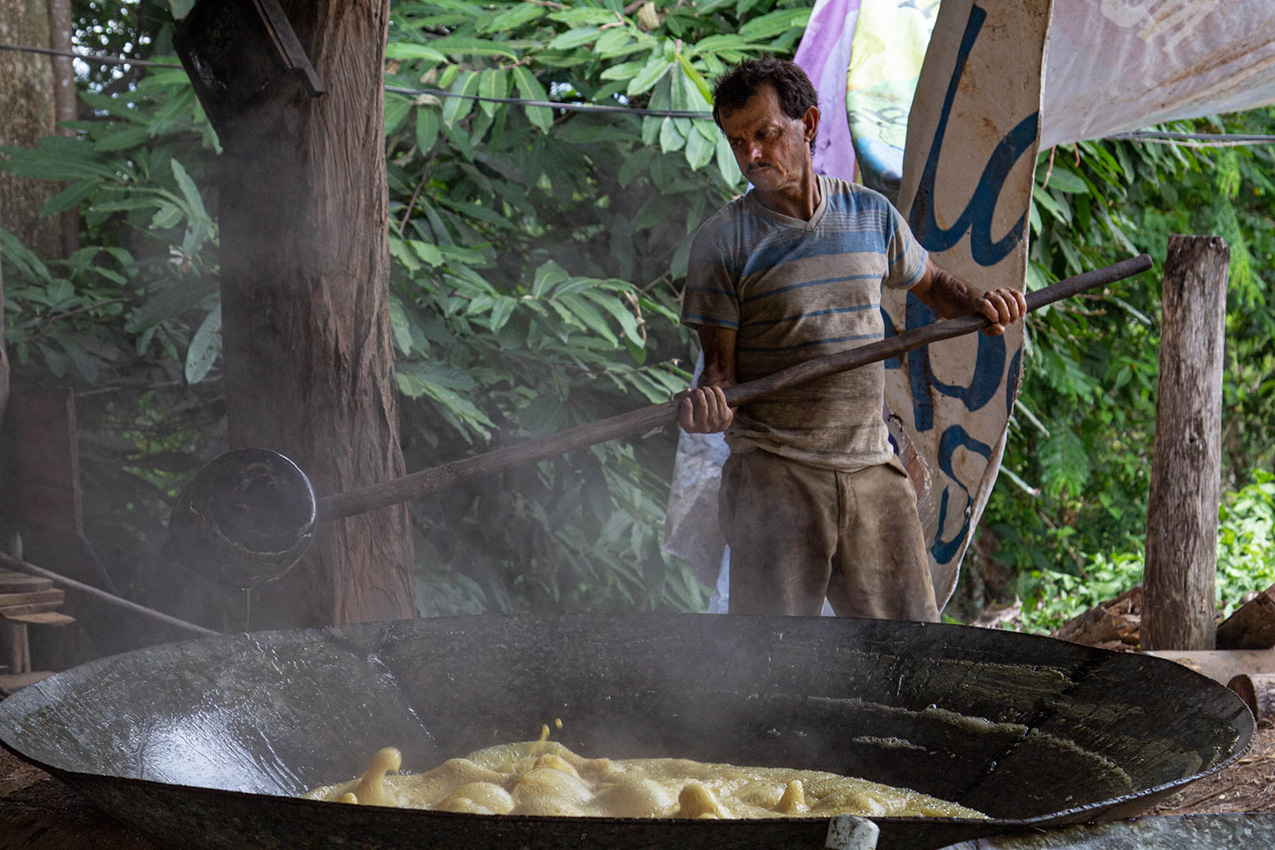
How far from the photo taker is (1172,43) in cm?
299

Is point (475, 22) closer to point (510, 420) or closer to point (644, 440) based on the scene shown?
point (510, 420)

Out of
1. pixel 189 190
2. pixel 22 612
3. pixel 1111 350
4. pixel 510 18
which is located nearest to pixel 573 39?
pixel 510 18

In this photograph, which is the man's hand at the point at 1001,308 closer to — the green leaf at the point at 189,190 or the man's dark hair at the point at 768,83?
the man's dark hair at the point at 768,83

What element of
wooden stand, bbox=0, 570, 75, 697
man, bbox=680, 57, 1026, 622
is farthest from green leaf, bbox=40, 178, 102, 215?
man, bbox=680, 57, 1026, 622

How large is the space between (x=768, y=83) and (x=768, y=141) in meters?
0.12

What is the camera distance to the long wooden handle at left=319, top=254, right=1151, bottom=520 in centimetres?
206

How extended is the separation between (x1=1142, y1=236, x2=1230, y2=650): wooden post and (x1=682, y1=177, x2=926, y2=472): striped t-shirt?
5.97 ft

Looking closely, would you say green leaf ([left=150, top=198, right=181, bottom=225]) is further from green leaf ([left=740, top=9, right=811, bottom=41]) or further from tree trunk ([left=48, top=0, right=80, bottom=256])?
green leaf ([left=740, top=9, right=811, bottom=41])

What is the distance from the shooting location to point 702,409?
2.20m

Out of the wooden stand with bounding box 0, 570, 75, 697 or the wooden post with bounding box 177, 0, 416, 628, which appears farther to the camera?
the wooden stand with bounding box 0, 570, 75, 697

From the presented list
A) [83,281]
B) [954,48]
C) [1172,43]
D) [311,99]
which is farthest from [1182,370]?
[83,281]

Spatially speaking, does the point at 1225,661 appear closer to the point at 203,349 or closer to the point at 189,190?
the point at 203,349

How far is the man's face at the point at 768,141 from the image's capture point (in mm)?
2270

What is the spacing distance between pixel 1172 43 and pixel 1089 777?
2.24m
